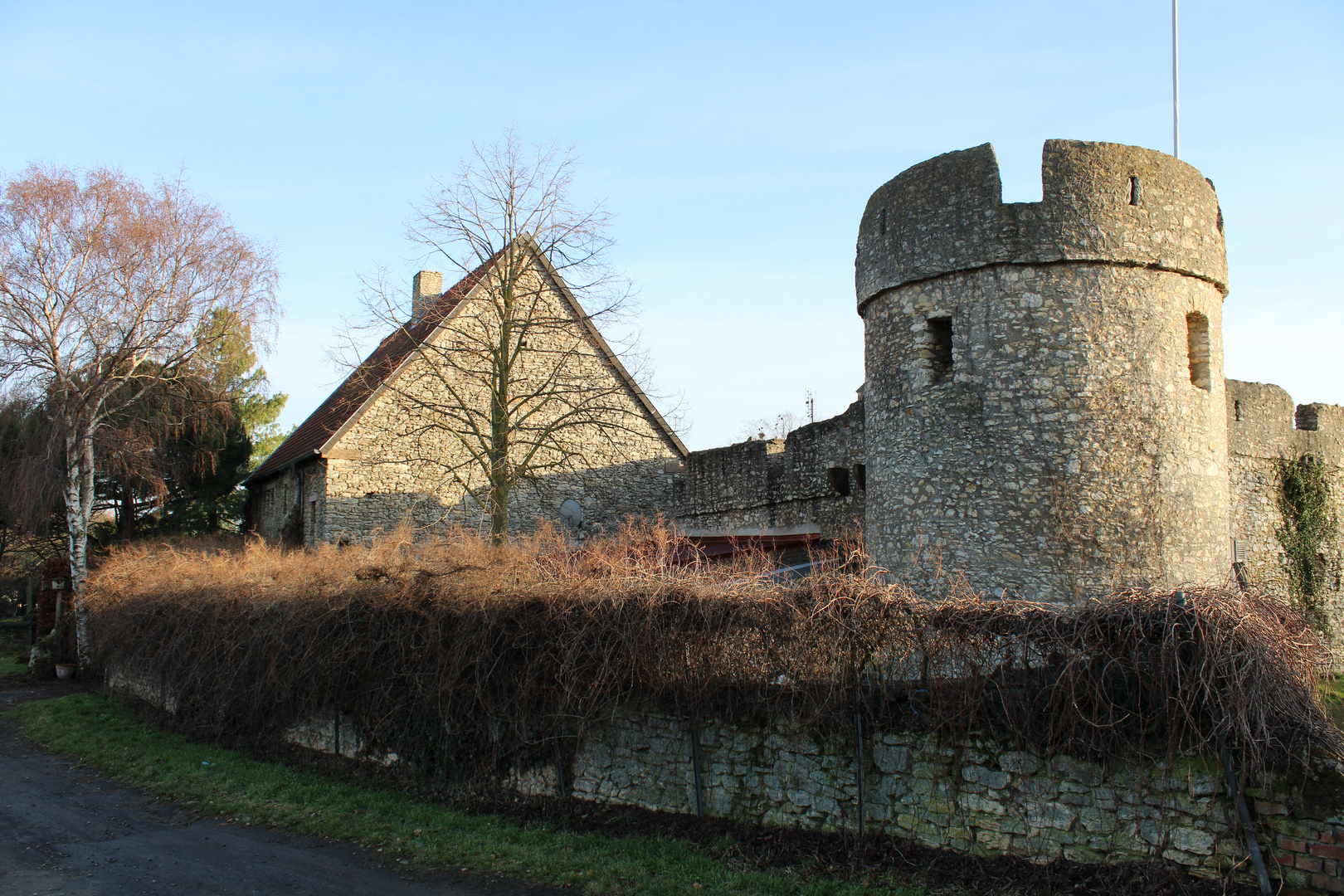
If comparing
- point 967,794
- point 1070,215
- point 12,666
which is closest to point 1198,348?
point 1070,215

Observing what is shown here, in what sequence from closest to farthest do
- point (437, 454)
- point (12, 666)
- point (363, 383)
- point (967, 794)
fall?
1. point (967, 794)
2. point (363, 383)
3. point (437, 454)
4. point (12, 666)

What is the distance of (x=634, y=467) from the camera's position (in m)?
21.9

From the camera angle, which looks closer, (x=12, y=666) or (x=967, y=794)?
(x=967, y=794)

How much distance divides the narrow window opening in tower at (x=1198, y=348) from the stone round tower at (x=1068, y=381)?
0.09ft

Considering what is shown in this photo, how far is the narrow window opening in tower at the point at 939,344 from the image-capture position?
9633 mm

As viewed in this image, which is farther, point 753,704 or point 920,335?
point 920,335

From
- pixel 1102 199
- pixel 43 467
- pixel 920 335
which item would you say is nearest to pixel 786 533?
pixel 920 335

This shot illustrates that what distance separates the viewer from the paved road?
21.6 ft

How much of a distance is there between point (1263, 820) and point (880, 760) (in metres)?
2.35

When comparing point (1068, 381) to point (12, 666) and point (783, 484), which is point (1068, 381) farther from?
point (12, 666)

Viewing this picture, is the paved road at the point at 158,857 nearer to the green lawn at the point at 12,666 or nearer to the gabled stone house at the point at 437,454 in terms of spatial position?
the gabled stone house at the point at 437,454

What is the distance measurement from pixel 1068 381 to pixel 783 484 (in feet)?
28.0

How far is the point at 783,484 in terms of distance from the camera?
675 inches

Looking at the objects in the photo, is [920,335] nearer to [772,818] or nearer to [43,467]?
[772,818]
